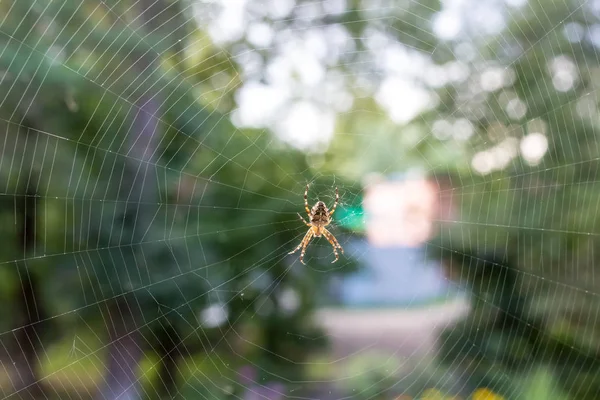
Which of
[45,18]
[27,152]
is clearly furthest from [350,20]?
[27,152]

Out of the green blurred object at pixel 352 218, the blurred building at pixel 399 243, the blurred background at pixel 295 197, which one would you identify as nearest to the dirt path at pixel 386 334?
the blurred background at pixel 295 197

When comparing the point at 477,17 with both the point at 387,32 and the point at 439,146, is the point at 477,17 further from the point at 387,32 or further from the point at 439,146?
the point at 439,146

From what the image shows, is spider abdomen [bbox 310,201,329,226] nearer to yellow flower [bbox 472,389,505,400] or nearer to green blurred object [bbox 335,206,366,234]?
green blurred object [bbox 335,206,366,234]

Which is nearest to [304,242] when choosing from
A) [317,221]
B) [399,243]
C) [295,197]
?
[317,221]

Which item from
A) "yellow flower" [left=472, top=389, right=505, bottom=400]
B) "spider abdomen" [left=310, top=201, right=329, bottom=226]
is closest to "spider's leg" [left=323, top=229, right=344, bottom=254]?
"spider abdomen" [left=310, top=201, right=329, bottom=226]

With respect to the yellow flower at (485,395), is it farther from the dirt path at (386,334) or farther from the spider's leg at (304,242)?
the spider's leg at (304,242)

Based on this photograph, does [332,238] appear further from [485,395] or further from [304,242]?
[485,395]
